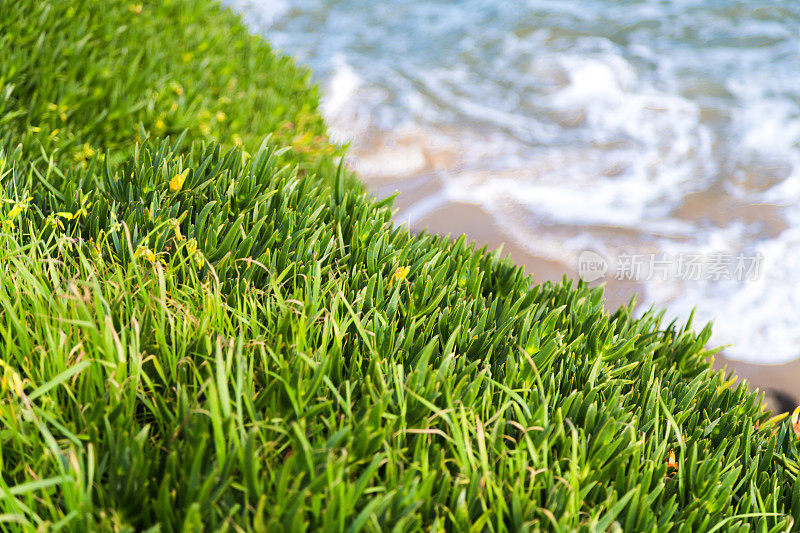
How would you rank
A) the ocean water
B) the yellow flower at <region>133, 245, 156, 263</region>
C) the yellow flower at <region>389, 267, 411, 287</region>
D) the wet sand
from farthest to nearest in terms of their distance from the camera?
the ocean water, the wet sand, the yellow flower at <region>389, 267, 411, 287</region>, the yellow flower at <region>133, 245, 156, 263</region>

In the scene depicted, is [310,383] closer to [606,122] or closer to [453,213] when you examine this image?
[453,213]

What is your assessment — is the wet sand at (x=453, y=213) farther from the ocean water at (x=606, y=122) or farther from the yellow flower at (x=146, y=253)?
the yellow flower at (x=146, y=253)

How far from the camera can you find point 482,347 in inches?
74.1

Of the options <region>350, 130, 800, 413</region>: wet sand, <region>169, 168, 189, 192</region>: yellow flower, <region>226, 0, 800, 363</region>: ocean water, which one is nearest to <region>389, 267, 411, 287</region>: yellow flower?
<region>169, 168, 189, 192</region>: yellow flower

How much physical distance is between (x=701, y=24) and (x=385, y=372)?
8.01 metres

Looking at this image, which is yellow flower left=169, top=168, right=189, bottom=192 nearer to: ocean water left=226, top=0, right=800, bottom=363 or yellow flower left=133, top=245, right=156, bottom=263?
yellow flower left=133, top=245, right=156, bottom=263

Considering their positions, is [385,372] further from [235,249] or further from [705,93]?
[705,93]

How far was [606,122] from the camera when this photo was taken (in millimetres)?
5957

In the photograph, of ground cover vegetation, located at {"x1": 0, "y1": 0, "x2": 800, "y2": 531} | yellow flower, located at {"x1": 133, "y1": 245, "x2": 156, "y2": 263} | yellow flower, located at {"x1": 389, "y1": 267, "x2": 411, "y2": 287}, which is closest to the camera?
ground cover vegetation, located at {"x1": 0, "y1": 0, "x2": 800, "y2": 531}

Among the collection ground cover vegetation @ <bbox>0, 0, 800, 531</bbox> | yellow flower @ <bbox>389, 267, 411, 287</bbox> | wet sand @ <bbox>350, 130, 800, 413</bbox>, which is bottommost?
ground cover vegetation @ <bbox>0, 0, 800, 531</bbox>

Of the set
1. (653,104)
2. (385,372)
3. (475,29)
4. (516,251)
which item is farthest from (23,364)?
(475,29)

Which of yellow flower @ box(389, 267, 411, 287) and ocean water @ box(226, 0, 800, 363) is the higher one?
ocean water @ box(226, 0, 800, 363)

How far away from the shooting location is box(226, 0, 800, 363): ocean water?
4449 mm

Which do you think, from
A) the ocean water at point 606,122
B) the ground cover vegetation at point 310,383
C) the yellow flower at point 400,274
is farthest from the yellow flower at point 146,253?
the ocean water at point 606,122
